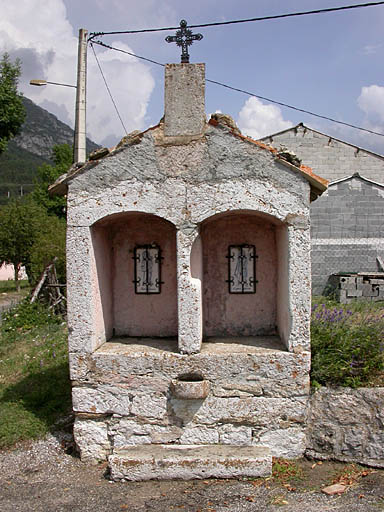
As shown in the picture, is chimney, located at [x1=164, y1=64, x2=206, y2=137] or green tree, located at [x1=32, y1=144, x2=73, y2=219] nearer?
chimney, located at [x1=164, y1=64, x2=206, y2=137]

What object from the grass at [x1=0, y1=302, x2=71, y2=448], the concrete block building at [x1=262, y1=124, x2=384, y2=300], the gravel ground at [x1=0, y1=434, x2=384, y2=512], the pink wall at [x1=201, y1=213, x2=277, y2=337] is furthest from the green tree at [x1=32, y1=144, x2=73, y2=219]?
the gravel ground at [x1=0, y1=434, x2=384, y2=512]

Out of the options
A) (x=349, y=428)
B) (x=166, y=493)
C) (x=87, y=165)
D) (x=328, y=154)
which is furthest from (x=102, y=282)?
(x=328, y=154)

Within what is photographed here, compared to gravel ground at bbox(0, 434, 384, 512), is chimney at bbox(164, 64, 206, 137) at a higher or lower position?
higher

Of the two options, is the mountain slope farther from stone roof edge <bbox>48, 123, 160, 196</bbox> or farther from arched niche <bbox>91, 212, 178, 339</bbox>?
stone roof edge <bbox>48, 123, 160, 196</bbox>

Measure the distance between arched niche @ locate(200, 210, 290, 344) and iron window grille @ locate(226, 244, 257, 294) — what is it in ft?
0.04

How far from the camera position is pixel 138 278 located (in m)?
5.96

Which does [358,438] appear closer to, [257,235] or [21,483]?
[257,235]

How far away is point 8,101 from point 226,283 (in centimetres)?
1491

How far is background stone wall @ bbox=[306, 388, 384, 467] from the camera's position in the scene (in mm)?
5133

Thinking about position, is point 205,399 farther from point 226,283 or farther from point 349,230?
point 349,230

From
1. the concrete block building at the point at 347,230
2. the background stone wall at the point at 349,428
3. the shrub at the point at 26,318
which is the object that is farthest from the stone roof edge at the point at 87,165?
the concrete block building at the point at 347,230

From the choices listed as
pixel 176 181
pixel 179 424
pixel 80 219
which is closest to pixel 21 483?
pixel 179 424

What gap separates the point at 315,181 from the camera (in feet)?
16.3

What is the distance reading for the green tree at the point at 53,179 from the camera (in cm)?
2889
